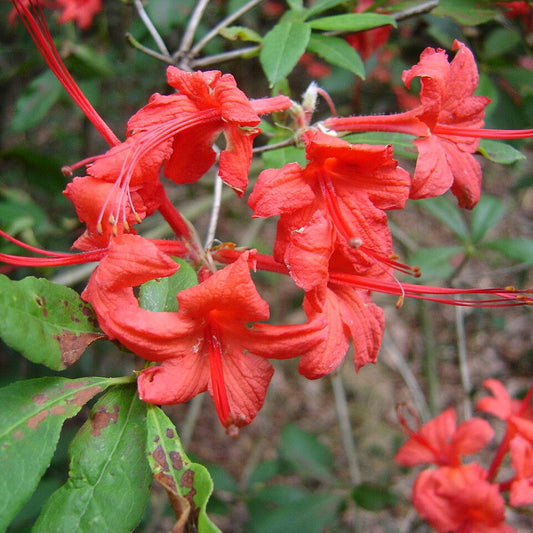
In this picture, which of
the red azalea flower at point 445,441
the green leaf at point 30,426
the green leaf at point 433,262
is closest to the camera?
the green leaf at point 30,426

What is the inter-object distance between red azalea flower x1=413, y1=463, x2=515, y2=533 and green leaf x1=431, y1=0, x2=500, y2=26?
1.22 m

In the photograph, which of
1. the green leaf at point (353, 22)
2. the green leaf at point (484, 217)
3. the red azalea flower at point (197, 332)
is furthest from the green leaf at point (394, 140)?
the green leaf at point (484, 217)

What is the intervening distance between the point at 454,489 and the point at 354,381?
2083mm

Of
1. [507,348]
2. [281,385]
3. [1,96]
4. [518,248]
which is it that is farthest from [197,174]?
[507,348]

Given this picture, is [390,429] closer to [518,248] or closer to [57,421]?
[518,248]

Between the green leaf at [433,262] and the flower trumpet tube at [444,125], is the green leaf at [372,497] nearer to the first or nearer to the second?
the green leaf at [433,262]

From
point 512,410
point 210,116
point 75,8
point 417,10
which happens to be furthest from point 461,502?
point 75,8

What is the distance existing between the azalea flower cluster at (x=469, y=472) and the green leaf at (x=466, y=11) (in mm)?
1033

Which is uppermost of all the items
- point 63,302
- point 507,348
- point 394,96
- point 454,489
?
point 63,302

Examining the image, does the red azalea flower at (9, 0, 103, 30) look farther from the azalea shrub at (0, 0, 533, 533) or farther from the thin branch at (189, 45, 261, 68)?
the thin branch at (189, 45, 261, 68)

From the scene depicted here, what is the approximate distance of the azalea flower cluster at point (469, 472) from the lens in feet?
4.71

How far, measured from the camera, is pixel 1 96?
2908 millimetres

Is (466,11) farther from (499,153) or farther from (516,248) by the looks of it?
(516,248)

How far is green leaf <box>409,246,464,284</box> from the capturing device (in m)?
1.93
